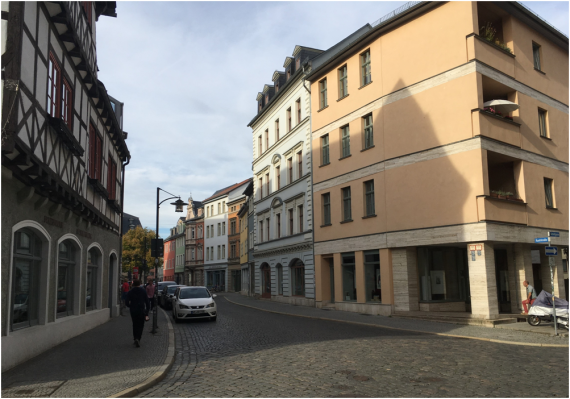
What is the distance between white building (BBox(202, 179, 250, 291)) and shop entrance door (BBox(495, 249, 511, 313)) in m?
47.6

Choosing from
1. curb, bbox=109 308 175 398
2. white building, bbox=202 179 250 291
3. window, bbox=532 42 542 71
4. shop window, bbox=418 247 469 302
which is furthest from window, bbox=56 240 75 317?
white building, bbox=202 179 250 291

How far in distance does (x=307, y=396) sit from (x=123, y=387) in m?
2.97

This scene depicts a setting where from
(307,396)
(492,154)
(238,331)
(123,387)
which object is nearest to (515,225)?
(492,154)

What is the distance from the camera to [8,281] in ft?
31.6

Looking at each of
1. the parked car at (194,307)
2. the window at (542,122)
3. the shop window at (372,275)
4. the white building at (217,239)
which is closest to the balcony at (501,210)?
the window at (542,122)

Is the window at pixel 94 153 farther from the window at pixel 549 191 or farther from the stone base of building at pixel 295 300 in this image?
the window at pixel 549 191

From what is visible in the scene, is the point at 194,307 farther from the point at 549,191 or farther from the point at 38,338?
the point at 549,191

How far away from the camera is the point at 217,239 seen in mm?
74312

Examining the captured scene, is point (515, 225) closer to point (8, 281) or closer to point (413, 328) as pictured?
point (413, 328)

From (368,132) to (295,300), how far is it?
12.9 metres

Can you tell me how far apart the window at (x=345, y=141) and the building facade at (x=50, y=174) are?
12816mm

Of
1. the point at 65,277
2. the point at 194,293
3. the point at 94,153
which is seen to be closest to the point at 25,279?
the point at 65,277

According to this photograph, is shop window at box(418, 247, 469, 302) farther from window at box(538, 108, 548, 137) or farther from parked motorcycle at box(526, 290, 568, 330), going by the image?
window at box(538, 108, 548, 137)

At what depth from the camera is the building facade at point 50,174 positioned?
928 cm
